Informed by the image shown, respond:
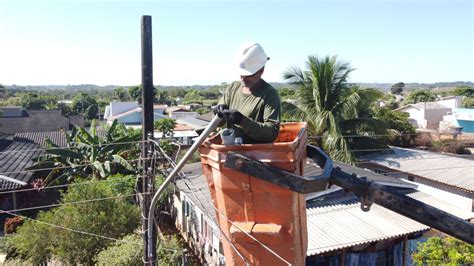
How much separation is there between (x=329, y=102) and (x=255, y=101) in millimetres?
14110

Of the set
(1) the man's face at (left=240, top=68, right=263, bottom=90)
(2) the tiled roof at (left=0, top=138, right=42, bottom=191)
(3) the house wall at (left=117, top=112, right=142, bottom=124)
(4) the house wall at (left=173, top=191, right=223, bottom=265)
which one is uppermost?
(1) the man's face at (left=240, top=68, right=263, bottom=90)

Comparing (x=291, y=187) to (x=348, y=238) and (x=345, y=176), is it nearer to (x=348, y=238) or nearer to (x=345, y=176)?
(x=345, y=176)

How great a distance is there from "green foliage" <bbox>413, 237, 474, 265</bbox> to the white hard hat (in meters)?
6.71

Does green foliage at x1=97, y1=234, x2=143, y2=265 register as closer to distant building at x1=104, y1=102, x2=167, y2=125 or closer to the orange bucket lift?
the orange bucket lift

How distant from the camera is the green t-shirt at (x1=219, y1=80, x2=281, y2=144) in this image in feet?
7.24

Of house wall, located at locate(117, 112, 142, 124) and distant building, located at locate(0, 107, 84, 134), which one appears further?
house wall, located at locate(117, 112, 142, 124)

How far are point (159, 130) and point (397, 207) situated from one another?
24.9m

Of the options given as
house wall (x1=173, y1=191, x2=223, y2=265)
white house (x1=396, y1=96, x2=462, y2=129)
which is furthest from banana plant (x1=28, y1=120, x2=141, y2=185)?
white house (x1=396, y1=96, x2=462, y2=129)

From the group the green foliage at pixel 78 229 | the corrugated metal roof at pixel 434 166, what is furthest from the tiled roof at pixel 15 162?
the corrugated metal roof at pixel 434 166

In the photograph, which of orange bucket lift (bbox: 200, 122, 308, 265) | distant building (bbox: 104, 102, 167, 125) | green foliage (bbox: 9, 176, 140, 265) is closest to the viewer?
orange bucket lift (bbox: 200, 122, 308, 265)

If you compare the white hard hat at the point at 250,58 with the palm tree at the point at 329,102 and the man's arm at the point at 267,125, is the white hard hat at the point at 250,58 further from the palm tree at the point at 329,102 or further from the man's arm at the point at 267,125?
the palm tree at the point at 329,102

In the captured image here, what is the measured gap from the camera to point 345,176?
2400mm

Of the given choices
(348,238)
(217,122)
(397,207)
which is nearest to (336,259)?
(348,238)

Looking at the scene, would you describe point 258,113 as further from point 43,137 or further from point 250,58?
point 43,137
